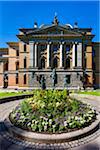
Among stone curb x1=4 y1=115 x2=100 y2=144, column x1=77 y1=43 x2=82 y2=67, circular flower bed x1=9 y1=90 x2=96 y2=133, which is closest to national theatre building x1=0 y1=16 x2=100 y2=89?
column x1=77 y1=43 x2=82 y2=67

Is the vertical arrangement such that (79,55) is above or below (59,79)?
above

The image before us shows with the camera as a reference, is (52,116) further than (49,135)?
Yes

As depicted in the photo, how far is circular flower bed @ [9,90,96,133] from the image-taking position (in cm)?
766

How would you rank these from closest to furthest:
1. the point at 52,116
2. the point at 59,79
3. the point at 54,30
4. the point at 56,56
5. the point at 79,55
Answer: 1. the point at 52,116
2. the point at 59,79
3. the point at 54,30
4. the point at 79,55
5. the point at 56,56

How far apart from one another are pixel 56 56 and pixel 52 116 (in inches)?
1343

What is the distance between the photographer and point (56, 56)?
138 ft

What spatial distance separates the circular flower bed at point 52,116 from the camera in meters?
7.66

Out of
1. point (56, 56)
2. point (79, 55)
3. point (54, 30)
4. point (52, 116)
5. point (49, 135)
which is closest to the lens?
point (49, 135)

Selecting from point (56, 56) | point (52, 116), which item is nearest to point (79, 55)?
point (56, 56)

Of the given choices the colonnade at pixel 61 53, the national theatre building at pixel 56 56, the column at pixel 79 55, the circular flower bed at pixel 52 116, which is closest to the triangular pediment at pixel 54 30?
the national theatre building at pixel 56 56

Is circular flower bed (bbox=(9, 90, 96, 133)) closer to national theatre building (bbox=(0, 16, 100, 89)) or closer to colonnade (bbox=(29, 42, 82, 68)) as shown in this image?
national theatre building (bbox=(0, 16, 100, 89))

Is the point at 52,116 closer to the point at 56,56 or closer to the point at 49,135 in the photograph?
the point at 49,135

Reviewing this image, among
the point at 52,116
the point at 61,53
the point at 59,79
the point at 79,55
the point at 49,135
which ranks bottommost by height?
the point at 49,135

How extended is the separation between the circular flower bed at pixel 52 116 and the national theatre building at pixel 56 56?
29.5 m
